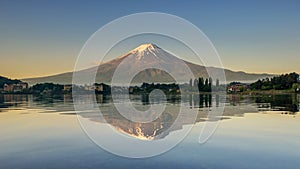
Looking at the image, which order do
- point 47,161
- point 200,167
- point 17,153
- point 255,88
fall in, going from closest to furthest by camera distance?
point 200,167 → point 47,161 → point 17,153 → point 255,88

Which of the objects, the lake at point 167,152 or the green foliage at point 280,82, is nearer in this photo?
the lake at point 167,152

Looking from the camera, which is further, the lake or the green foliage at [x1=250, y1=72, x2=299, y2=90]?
the green foliage at [x1=250, y1=72, x2=299, y2=90]

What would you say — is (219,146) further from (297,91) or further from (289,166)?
(297,91)

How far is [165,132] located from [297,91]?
77262mm

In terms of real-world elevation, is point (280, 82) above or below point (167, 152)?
above

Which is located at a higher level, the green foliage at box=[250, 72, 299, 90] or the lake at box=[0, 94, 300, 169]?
the green foliage at box=[250, 72, 299, 90]

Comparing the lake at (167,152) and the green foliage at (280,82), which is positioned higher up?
the green foliage at (280,82)

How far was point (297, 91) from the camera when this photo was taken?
83.2m

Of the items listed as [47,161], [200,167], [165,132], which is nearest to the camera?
[200,167]

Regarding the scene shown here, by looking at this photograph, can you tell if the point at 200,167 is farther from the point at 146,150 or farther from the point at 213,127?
the point at 213,127

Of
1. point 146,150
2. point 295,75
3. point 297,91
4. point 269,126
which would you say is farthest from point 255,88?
point 146,150

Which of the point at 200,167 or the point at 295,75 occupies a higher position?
the point at 295,75

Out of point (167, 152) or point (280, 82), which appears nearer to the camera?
point (167, 152)

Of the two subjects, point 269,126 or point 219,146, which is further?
point 269,126
